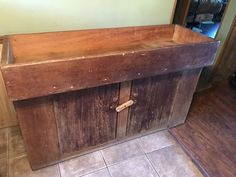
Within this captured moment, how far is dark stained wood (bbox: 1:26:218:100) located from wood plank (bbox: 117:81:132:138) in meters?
0.11

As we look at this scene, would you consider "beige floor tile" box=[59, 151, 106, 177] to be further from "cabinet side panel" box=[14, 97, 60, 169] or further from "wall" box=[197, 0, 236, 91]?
"wall" box=[197, 0, 236, 91]

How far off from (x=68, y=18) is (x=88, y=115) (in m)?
0.71

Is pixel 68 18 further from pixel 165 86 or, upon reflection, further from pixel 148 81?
pixel 165 86

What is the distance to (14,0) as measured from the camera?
3.92 ft

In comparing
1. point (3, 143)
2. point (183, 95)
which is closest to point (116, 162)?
point (183, 95)

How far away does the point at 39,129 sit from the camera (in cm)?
113

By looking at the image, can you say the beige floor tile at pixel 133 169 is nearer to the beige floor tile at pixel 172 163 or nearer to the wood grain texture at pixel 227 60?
the beige floor tile at pixel 172 163

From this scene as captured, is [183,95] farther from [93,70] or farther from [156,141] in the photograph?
[93,70]

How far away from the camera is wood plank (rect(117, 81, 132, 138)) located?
4.02ft

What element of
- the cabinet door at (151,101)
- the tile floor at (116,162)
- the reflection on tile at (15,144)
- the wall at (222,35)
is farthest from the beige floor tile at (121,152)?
the wall at (222,35)

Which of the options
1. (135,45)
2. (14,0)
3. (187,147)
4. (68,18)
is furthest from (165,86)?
(14,0)

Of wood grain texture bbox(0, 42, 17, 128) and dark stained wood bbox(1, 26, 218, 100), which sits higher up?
dark stained wood bbox(1, 26, 218, 100)

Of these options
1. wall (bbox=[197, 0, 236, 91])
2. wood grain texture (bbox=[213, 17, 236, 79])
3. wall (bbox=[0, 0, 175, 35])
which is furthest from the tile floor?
wood grain texture (bbox=[213, 17, 236, 79])

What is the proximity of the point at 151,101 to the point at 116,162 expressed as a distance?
51cm
